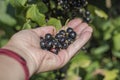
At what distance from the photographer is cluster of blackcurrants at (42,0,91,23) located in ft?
7.79

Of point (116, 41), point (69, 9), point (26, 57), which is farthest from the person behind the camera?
point (116, 41)

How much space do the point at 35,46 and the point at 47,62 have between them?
0.37 feet

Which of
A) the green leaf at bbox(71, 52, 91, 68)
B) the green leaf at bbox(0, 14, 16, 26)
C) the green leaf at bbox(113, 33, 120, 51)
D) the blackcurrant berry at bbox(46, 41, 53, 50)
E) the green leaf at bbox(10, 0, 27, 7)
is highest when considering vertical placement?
the green leaf at bbox(10, 0, 27, 7)

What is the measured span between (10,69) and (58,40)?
1.29 ft

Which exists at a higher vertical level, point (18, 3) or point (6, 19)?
point (18, 3)

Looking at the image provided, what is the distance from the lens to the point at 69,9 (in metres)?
2.41

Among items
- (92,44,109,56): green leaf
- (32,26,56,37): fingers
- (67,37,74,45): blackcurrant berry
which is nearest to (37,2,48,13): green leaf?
(32,26,56,37): fingers

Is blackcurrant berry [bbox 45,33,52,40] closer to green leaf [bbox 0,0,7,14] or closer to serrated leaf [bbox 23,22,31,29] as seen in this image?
serrated leaf [bbox 23,22,31,29]

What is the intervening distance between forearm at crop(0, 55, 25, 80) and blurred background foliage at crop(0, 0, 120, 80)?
32cm

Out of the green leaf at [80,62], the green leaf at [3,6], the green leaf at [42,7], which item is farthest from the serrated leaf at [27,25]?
the green leaf at [80,62]

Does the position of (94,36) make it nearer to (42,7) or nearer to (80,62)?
(80,62)

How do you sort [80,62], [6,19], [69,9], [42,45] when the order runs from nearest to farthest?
1. [42,45]
2. [69,9]
3. [6,19]
4. [80,62]

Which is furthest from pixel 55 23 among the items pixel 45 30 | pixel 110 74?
pixel 110 74

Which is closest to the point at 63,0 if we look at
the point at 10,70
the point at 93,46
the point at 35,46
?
the point at 35,46
